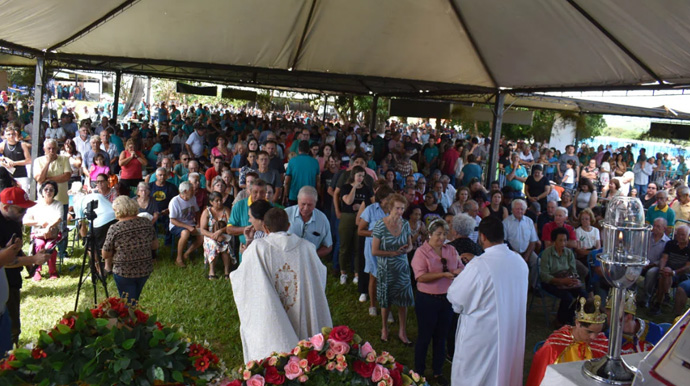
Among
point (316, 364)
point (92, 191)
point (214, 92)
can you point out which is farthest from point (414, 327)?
point (214, 92)

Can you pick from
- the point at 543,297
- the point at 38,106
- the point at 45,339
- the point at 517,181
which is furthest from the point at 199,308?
the point at 517,181

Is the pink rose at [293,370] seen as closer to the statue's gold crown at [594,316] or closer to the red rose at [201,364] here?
the red rose at [201,364]

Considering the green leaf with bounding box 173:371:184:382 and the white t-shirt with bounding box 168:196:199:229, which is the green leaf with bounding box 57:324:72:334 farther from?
the white t-shirt with bounding box 168:196:199:229

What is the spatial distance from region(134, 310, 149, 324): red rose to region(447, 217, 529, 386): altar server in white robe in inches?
85.5

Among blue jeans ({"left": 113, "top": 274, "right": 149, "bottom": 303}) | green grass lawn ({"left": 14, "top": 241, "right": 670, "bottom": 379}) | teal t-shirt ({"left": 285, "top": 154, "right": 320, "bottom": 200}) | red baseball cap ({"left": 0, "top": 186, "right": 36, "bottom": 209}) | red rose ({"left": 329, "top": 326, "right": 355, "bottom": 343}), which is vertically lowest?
green grass lawn ({"left": 14, "top": 241, "right": 670, "bottom": 379})

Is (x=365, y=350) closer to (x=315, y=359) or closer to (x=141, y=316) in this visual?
(x=315, y=359)

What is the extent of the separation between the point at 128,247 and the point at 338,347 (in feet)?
11.0

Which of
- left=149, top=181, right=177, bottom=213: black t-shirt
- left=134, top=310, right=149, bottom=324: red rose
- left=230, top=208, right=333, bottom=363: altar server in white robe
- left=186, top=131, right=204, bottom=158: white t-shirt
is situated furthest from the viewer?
left=186, top=131, right=204, bottom=158: white t-shirt

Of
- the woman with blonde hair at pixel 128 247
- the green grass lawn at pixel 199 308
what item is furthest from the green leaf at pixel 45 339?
the green grass lawn at pixel 199 308

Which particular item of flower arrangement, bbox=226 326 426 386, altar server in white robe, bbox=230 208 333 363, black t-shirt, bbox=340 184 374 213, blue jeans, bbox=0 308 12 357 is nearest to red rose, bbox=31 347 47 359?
flower arrangement, bbox=226 326 426 386

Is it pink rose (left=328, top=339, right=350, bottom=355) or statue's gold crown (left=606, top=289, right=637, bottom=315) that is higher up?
statue's gold crown (left=606, top=289, right=637, bottom=315)

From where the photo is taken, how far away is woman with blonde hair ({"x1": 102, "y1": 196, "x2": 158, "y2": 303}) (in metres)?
4.88

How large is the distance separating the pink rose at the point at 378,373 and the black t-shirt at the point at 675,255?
267 inches

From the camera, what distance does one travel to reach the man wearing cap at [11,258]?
3.64 meters
